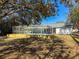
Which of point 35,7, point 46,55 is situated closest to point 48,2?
point 35,7

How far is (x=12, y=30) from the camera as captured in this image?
50.3 m

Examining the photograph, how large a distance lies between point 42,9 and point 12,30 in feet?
118

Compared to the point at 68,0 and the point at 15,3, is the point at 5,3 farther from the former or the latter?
the point at 68,0

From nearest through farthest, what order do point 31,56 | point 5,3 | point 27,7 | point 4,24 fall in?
point 5,3 < point 27,7 < point 31,56 < point 4,24

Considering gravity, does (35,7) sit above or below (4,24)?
above

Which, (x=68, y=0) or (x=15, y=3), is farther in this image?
(x=68, y=0)

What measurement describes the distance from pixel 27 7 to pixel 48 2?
135cm

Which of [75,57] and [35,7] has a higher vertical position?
[35,7]

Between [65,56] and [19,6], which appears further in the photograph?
[65,56]

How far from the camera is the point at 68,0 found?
47.4 feet

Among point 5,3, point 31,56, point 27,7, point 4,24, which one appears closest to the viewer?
point 5,3

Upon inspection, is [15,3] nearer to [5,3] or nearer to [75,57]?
[5,3]

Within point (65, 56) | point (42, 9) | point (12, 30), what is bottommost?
point (12, 30)

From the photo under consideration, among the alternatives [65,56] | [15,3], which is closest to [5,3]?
[15,3]
